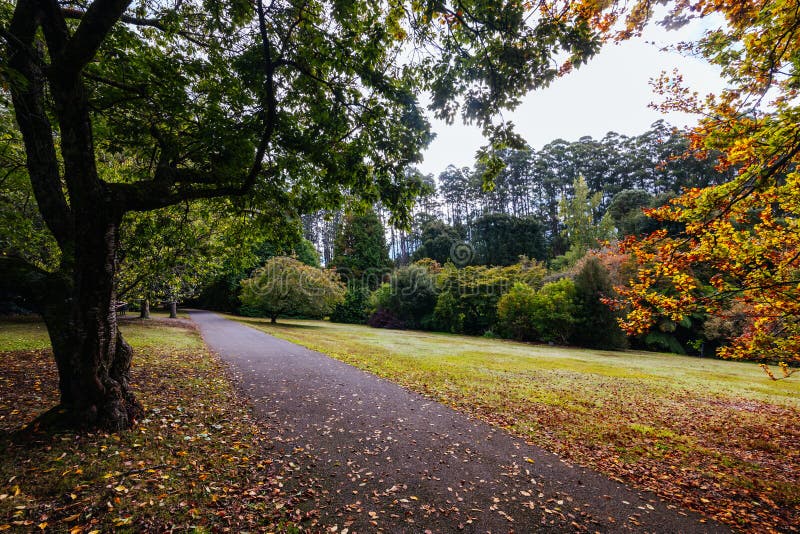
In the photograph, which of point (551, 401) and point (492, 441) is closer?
point (492, 441)

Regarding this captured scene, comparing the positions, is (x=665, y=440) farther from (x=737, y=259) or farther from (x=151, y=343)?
(x=151, y=343)

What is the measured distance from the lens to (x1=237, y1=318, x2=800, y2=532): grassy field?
442cm

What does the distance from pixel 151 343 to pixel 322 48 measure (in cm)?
1396

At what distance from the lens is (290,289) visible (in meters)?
29.3

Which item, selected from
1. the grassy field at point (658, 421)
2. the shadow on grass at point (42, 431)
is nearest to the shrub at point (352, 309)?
the grassy field at point (658, 421)

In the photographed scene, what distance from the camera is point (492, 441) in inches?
220

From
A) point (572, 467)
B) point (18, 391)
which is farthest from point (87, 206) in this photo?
point (572, 467)

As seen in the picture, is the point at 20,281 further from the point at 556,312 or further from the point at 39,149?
the point at 556,312

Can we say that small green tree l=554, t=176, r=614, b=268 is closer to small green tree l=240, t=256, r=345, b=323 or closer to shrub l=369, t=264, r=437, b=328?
shrub l=369, t=264, r=437, b=328

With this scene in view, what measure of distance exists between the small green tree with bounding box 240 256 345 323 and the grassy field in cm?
1725

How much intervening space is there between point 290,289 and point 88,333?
83.3 feet

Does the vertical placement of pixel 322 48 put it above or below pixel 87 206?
above

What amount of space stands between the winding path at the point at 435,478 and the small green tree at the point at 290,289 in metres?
22.7

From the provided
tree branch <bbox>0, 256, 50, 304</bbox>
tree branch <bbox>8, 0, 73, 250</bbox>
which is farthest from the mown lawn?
tree branch <bbox>8, 0, 73, 250</bbox>
